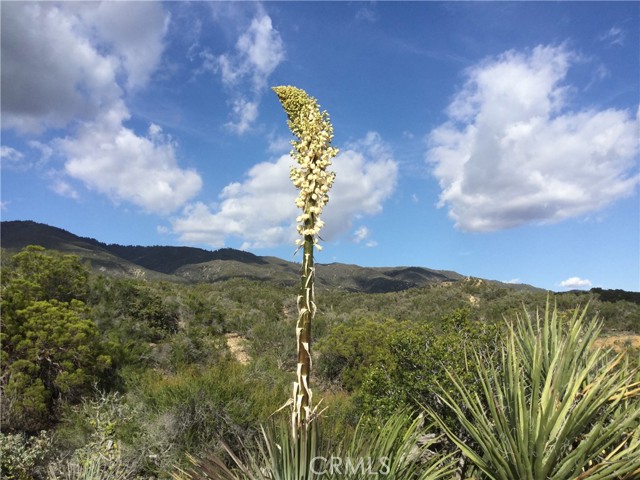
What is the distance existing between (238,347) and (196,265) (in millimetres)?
59441

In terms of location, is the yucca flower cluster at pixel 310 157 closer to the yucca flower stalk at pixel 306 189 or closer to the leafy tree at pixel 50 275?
the yucca flower stalk at pixel 306 189

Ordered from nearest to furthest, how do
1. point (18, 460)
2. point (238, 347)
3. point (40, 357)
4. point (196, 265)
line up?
point (18, 460) < point (40, 357) < point (238, 347) < point (196, 265)

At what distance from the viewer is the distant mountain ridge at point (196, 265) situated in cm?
5803

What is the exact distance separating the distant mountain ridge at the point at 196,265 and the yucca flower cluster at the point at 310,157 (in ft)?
147

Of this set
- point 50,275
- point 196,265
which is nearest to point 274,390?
point 50,275

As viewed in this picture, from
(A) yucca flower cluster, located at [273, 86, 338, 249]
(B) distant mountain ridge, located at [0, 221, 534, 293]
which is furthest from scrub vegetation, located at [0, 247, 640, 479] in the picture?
(B) distant mountain ridge, located at [0, 221, 534, 293]

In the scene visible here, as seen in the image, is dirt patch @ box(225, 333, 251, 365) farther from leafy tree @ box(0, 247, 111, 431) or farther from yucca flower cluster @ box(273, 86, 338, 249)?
yucca flower cluster @ box(273, 86, 338, 249)

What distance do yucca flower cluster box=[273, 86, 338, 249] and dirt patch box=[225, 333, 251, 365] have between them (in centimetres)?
1185

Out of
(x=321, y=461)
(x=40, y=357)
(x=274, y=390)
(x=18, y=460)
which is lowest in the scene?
(x=18, y=460)

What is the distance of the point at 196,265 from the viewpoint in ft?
239

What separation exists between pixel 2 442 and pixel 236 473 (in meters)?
4.29

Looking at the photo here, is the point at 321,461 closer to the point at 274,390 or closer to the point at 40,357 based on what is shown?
the point at 274,390

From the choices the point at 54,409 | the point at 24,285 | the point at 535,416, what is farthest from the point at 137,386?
the point at 535,416

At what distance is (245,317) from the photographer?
63.5 feet
